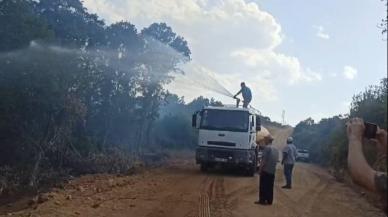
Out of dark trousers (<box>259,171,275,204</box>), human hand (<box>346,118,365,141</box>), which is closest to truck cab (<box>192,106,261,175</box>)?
dark trousers (<box>259,171,275,204</box>)

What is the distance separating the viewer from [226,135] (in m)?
23.1

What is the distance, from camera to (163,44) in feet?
163

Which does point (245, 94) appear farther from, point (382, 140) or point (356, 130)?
point (382, 140)

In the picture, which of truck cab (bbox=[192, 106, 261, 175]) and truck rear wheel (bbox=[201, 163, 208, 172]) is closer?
truck cab (bbox=[192, 106, 261, 175])

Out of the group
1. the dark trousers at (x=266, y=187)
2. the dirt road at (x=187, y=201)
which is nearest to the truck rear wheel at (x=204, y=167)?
the dirt road at (x=187, y=201)

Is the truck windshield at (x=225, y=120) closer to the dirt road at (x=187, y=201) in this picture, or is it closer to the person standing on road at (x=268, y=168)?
the dirt road at (x=187, y=201)

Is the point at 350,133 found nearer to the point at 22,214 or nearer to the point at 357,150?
the point at 357,150

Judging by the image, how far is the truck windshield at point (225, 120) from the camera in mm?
23009

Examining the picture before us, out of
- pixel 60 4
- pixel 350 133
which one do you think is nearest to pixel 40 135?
pixel 60 4

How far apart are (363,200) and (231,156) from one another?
21.5ft

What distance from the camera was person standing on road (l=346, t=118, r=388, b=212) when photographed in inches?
122

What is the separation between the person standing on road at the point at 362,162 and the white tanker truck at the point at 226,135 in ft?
64.1

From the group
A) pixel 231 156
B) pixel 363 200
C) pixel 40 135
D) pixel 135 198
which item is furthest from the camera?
pixel 40 135

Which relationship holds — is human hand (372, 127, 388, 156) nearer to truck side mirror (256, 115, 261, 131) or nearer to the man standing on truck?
truck side mirror (256, 115, 261, 131)
